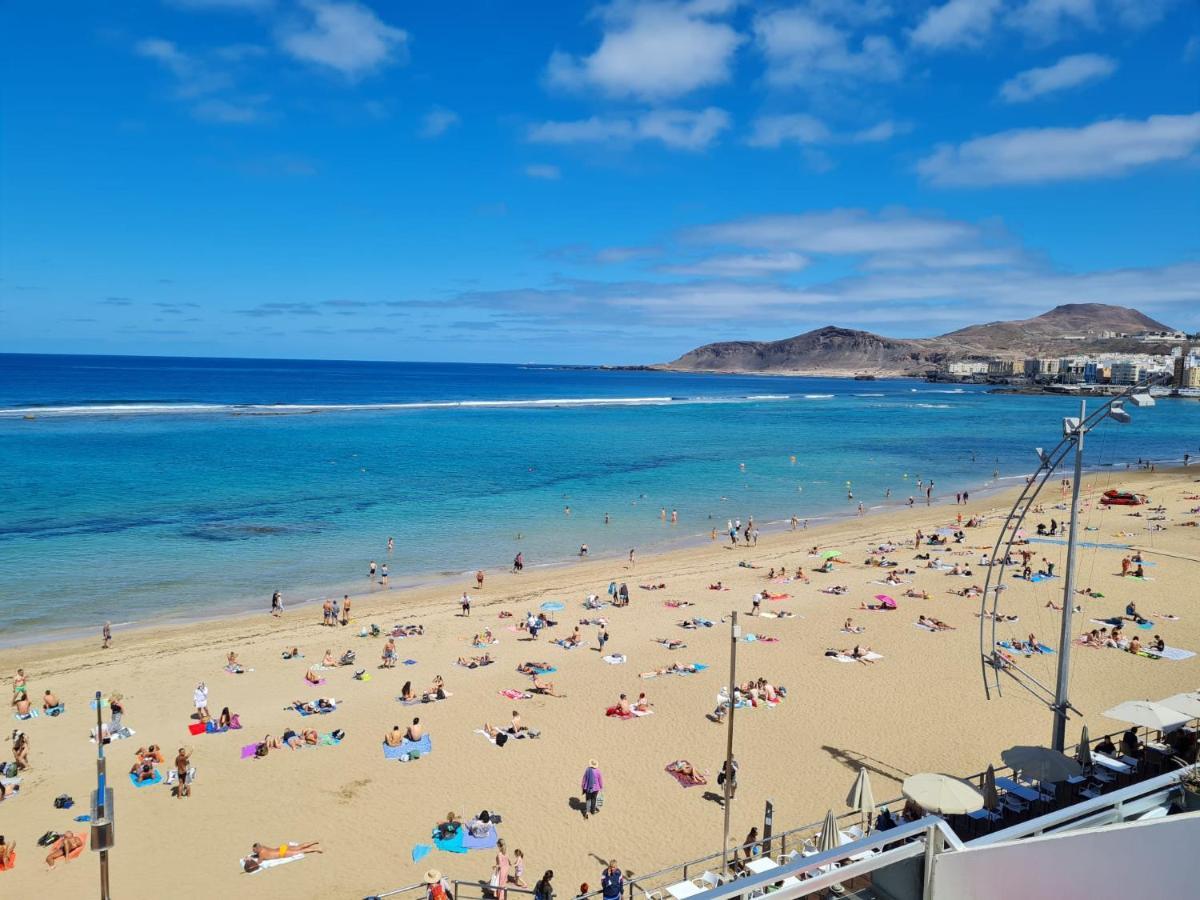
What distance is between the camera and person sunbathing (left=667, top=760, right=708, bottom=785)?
517 inches

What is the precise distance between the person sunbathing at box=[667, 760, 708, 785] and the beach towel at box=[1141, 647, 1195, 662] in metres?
12.7

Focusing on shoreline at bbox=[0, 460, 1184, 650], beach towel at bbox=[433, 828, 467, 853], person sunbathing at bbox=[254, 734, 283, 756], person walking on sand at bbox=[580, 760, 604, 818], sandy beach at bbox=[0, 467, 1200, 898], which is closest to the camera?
beach towel at bbox=[433, 828, 467, 853]

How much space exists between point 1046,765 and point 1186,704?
2591 millimetres

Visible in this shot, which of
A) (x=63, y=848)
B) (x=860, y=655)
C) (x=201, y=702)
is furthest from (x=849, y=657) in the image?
(x=63, y=848)

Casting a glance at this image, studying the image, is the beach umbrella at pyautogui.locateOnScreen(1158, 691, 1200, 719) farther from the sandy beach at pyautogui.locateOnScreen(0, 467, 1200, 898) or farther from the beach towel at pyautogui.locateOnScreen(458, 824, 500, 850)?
the beach towel at pyautogui.locateOnScreen(458, 824, 500, 850)

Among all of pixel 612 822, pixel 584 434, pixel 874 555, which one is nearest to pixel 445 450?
pixel 584 434

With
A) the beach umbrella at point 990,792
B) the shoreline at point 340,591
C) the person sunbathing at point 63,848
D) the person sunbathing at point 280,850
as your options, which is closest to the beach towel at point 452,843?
the person sunbathing at point 280,850

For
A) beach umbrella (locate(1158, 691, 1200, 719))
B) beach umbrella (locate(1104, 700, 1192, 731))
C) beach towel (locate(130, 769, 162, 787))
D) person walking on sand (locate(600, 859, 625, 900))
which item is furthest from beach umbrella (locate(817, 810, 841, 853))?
beach towel (locate(130, 769, 162, 787))

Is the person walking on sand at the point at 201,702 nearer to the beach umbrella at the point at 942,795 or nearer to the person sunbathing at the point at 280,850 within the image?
the person sunbathing at the point at 280,850

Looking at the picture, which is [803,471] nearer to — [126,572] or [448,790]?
[126,572]

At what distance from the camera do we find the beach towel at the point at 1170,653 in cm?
1873

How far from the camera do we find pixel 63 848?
10984 millimetres

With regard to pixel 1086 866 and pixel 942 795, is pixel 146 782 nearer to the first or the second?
pixel 942 795

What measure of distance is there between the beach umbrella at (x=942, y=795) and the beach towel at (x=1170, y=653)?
12.9 metres
